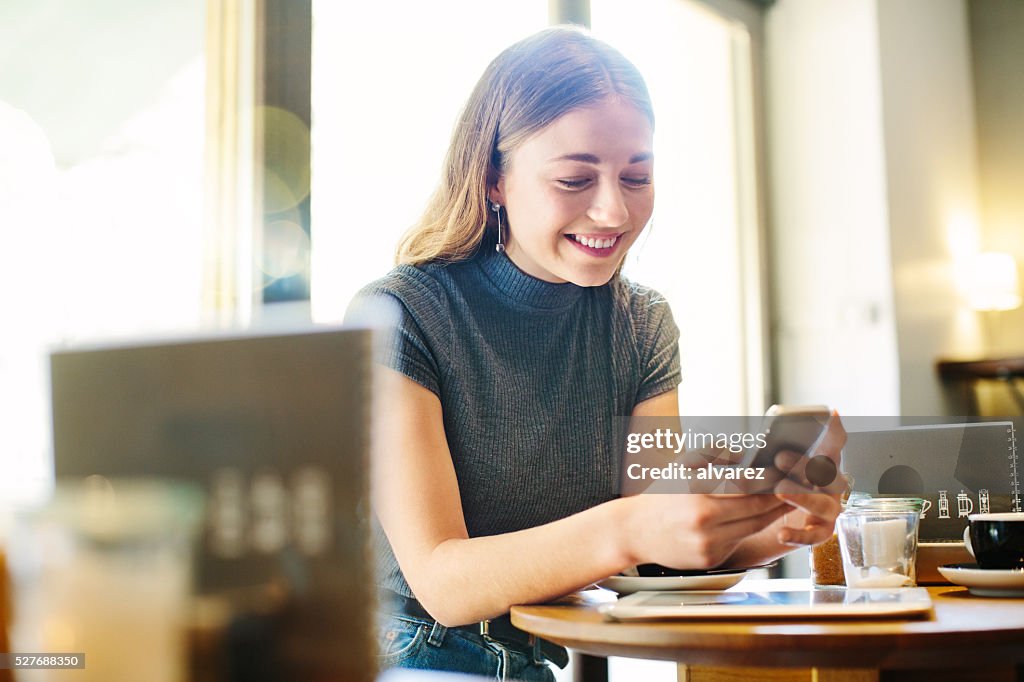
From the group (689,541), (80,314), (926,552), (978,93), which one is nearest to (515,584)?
(689,541)

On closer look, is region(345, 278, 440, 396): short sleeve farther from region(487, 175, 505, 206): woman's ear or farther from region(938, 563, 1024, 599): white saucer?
region(938, 563, 1024, 599): white saucer

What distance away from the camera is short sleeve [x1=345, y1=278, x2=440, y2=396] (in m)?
1.23

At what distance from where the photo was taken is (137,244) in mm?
1640

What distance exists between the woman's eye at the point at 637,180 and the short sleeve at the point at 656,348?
242 millimetres

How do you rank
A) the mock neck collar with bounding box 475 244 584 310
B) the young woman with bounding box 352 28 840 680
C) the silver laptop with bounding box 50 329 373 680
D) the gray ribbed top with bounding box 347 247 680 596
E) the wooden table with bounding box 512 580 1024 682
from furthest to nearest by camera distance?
the mock neck collar with bounding box 475 244 584 310 < the gray ribbed top with bounding box 347 247 680 596 < the young woman with bounding box 352 28 840 680 < the wooden table with bounding box 512 580 1024 682 < the silver laptop with bounding box 50 329 373 680

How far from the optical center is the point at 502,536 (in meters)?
1.05

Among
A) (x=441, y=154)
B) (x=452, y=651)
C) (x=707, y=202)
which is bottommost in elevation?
(x=452, y=651)

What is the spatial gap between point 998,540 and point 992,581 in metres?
0.05

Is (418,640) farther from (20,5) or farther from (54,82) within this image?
(20,5)

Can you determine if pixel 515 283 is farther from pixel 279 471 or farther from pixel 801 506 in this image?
pixel 279 471

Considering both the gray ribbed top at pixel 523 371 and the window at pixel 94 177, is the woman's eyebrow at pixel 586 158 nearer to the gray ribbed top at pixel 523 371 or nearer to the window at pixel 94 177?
the gray ribbed top at pixel 523 371

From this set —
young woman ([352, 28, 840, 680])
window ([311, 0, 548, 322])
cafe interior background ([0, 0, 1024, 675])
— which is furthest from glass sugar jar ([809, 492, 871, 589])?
window ([311, 0, 548, 322])

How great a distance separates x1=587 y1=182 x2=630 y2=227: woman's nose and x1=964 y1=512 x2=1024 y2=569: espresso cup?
2.02 ft

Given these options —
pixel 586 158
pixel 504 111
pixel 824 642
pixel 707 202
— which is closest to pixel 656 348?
pixel 586 158
